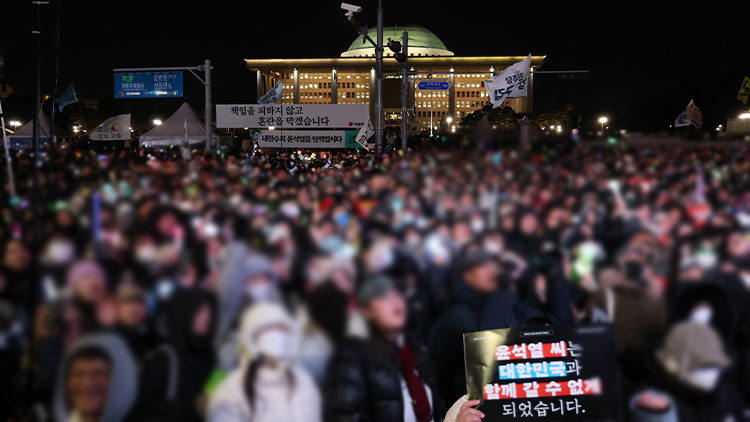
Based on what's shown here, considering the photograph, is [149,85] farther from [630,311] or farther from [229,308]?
[630,311]

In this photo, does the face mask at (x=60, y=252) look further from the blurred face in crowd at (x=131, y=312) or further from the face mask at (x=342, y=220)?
the face mask at (x=342, y=220)

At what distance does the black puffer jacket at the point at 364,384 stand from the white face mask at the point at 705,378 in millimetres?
838

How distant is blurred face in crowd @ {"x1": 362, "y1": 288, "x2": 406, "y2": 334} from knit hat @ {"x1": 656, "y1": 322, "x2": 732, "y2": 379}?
0.76 meters

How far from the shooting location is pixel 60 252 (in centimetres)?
146

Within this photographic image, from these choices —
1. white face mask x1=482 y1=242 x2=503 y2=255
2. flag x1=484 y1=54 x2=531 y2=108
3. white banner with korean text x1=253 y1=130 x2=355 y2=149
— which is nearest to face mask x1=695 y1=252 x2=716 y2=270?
white face mask x1=482 y1=242 x2=503 y2=255

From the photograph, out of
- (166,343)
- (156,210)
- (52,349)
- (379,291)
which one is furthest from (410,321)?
(52,349)

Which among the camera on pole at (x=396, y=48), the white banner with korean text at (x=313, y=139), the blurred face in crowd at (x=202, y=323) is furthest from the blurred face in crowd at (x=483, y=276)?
the camera on pole at (x=396, y=48)

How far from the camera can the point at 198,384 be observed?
149cm

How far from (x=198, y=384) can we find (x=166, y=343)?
140mm

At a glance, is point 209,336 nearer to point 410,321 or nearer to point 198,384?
point 198,384

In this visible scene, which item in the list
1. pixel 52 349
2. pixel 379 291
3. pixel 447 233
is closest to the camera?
pixel 52 349

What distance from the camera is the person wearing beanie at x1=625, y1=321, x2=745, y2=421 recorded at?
159 centimetres

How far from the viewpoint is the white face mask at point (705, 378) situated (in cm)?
159

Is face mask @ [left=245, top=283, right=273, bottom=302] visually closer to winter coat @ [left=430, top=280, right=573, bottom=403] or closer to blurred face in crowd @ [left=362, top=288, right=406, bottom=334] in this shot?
blurred face in crowd @ [left=362, top=288, right=406, bottom=334]
